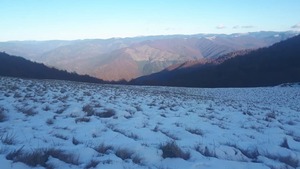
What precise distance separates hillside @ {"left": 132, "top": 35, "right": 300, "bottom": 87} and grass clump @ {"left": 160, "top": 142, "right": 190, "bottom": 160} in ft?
216

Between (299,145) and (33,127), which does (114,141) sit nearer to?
(33,127)

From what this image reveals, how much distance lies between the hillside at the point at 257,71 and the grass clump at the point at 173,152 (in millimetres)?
65780

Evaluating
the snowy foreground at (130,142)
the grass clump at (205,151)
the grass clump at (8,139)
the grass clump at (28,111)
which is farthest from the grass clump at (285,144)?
the grass clump at (28,111)

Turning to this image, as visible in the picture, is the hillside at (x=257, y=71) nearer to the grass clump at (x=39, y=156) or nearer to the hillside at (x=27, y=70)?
the hillside at (x=27, y=70)

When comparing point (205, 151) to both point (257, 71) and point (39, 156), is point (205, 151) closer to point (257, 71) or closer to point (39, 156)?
point (39, 156)

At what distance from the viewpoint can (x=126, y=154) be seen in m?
5.35

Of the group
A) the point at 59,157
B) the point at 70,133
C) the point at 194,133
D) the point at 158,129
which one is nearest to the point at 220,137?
the point at 194,133

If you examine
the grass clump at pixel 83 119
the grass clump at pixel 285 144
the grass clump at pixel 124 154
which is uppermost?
the grass clump at pixel 83 119

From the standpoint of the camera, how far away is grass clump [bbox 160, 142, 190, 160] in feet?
17.7

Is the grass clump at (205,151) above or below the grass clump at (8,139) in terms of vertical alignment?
below

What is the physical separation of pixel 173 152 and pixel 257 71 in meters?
89.1

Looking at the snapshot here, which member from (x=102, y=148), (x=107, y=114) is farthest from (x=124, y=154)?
(x=107, y=114)

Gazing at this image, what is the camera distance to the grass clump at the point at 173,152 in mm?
5406

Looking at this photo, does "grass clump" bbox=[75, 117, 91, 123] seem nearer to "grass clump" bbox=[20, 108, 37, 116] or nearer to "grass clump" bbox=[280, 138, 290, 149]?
"grass clump" bbox=[20, 108, 37, 116]
